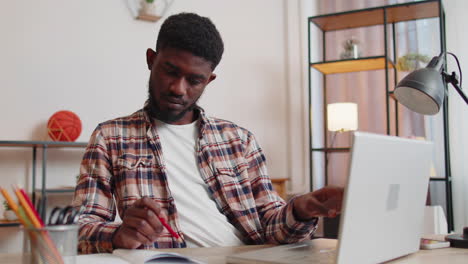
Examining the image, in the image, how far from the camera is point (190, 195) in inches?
55.1

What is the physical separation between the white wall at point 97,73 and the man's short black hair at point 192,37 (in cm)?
166

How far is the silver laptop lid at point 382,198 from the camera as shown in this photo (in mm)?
767

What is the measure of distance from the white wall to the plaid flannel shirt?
1620 millimetres

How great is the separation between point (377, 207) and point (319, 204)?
1.04 ft

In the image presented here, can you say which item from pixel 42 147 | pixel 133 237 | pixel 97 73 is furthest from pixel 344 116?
pixel 133 237

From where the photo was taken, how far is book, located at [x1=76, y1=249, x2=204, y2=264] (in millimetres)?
853

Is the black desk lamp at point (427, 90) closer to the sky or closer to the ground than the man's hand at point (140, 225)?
closer to the sky

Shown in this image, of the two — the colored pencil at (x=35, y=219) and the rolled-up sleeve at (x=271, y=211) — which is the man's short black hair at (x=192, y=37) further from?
the colored pencil at (x=35, y=219)

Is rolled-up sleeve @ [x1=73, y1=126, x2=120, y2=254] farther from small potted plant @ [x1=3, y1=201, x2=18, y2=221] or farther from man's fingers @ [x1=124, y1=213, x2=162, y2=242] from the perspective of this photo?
small potted plant @ [x1=3, y1=201, x2=18, y2=221]

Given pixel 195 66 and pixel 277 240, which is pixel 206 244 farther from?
pixel 195 66

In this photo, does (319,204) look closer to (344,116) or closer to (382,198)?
(382,198)

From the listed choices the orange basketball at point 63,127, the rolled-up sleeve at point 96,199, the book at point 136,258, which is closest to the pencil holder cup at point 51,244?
the book at point 136,258

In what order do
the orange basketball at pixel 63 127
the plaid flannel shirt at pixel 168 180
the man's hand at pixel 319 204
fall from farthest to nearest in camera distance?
the orange basketball at pixel 63 127
the plaid flannel shirt at pixel 168 180
the man's hand at pixel 319 204

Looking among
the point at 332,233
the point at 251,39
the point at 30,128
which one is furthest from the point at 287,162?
the point at 30,128
